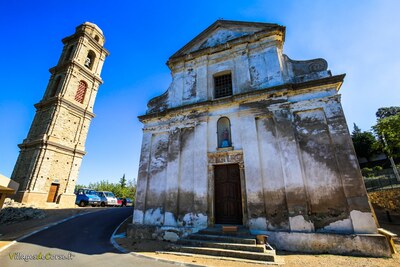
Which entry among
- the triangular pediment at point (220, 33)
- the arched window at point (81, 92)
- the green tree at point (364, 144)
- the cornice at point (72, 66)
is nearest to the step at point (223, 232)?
the triangular pediment at point (220, 33)

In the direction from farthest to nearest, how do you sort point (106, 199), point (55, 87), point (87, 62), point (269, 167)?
point (87, 62)
point (55, 87)
point (106, 199)
point (269, 167)

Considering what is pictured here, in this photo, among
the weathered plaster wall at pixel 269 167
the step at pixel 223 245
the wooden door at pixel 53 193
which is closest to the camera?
the step at pixel 223 245

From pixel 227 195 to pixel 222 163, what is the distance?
1.47 metres

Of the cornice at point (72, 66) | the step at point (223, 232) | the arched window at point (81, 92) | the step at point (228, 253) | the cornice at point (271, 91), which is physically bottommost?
the step at point (228, 253)

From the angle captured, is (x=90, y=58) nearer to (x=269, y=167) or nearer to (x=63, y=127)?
(x=63, y=127)

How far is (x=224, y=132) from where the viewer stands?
9.88m

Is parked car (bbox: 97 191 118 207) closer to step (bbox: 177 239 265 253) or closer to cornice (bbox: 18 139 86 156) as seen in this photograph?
cornice (bbox: 18 139 86 156)

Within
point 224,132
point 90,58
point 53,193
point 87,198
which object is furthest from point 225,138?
point 90,58

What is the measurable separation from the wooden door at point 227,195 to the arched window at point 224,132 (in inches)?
43.5

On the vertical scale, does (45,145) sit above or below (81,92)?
below

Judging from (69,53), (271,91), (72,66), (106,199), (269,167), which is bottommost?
(106,199)

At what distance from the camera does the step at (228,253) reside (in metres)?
5.56

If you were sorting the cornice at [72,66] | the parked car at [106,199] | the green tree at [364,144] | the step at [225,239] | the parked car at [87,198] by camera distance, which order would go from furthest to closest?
1. the green tree at [364,144]
2. the cornice at [72,66]
3. the parked car at [106,199]
4. the parked car at [87,198]
5. the step at [225,239]

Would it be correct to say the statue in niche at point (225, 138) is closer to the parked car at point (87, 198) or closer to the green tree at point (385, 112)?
the parked car at point (87, 198)
